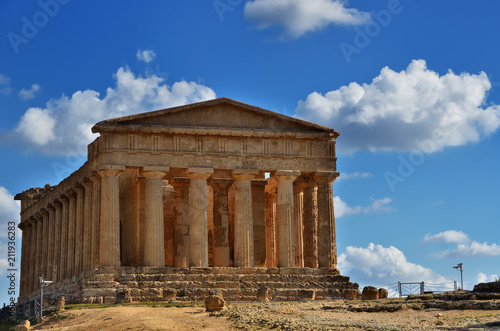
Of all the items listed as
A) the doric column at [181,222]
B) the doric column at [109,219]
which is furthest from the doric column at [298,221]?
the doric column at [109,219]

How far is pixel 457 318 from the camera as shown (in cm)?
3453

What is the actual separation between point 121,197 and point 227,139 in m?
9.56

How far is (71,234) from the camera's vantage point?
63281 millimetres

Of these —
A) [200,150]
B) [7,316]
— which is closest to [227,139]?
[200,150]

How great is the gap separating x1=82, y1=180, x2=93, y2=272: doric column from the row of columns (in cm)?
6

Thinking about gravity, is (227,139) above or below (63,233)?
above

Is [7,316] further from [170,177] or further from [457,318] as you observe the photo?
[457,318]

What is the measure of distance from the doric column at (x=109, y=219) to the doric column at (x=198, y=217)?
4417 millimetres

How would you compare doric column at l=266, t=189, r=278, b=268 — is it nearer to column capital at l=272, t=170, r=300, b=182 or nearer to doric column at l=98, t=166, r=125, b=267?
column capital at l=272, t=170, r=300, b=182

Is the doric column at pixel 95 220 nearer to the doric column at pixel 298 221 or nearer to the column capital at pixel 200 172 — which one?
the column capital at pixel 200 172

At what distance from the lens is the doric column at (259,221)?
63656mm

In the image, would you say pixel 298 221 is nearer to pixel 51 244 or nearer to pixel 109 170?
pixel 109 170

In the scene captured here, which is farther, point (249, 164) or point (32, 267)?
point (32, 267)

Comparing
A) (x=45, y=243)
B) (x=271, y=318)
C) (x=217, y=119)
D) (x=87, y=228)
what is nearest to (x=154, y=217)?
(x=87, y=228)
